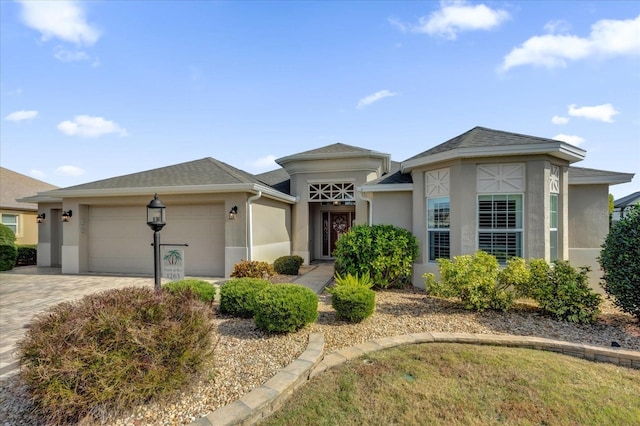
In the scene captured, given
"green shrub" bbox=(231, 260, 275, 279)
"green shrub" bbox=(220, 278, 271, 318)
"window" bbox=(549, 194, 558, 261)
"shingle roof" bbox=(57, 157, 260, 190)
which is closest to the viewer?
"green shrub" bbox=(220, 278, 271, 318)

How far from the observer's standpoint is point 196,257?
10.3m

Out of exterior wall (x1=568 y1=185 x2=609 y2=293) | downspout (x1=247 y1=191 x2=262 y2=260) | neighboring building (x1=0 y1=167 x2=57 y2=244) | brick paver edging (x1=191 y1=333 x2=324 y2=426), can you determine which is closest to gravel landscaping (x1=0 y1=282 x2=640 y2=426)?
A: brick paver edging (x1=191 y1=333 x2=324 y2=426)

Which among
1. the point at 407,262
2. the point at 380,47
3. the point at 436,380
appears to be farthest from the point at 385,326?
the point at 380,47

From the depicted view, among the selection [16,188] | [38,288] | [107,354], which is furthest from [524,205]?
[16,188]

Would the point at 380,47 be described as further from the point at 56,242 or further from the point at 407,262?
the point at 56,242

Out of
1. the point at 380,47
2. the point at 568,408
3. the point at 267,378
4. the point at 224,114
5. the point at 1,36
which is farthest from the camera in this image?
the point at 224,114

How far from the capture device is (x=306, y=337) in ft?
14.8

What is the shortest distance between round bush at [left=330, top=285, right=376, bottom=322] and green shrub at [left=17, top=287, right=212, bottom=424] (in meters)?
2.51

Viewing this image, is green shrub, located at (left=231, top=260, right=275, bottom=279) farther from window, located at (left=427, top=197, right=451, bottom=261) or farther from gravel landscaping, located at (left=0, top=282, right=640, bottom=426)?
window, located at (left=427, top=197, right=451, bottom=261)

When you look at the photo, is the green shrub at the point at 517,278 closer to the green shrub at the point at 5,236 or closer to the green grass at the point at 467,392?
the green grass at the point at 467,392

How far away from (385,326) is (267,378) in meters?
2.50

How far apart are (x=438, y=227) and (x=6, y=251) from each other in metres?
16.8

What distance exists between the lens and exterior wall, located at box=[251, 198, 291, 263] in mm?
10154

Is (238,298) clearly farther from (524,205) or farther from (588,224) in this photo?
(588,224)
